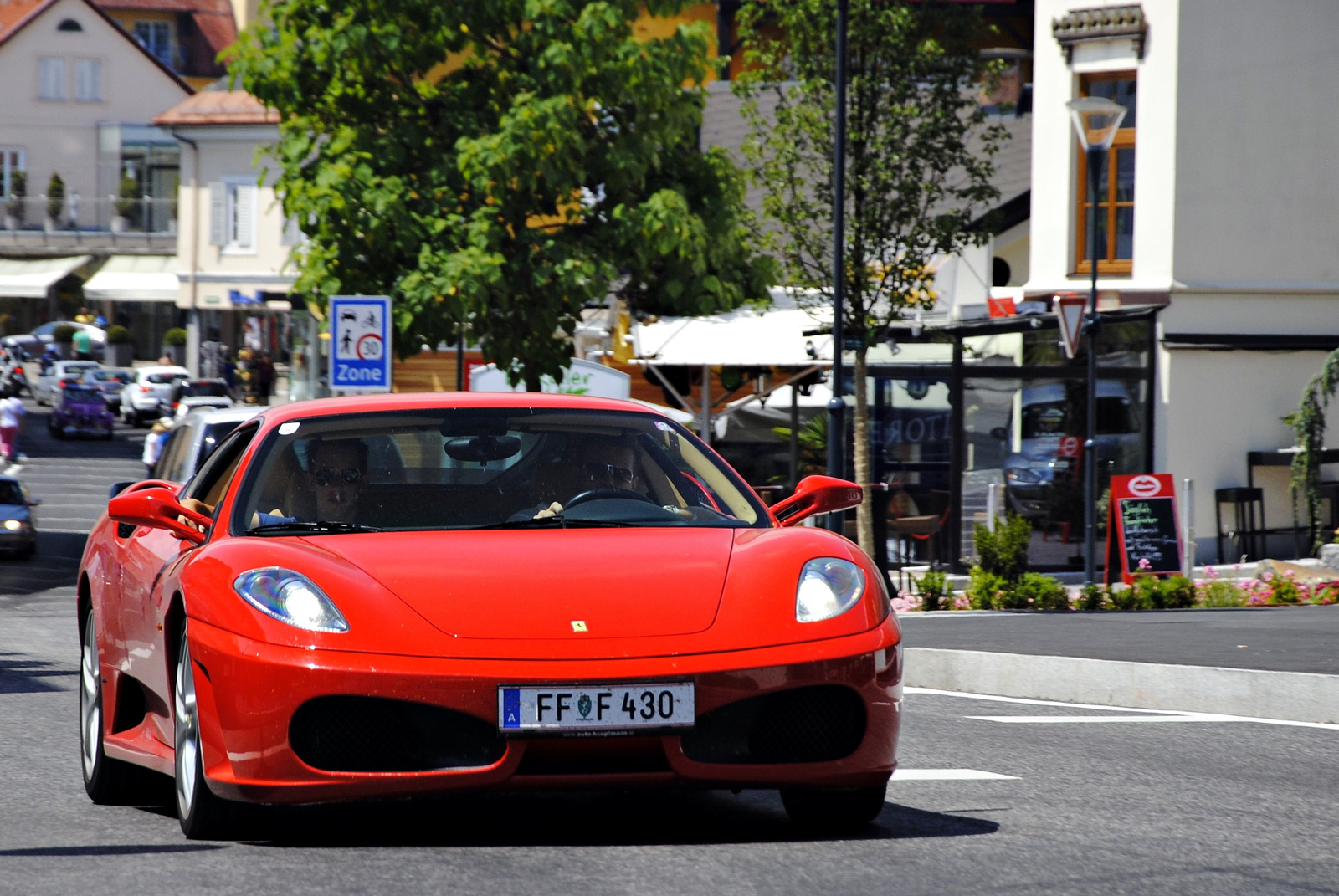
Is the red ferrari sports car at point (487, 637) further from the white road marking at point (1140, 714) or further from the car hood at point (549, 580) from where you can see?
the white road marking at point (1140, 714)

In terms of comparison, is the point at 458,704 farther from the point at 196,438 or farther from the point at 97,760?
the point at 196,438

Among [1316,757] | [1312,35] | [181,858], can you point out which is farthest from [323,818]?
[1312,35]

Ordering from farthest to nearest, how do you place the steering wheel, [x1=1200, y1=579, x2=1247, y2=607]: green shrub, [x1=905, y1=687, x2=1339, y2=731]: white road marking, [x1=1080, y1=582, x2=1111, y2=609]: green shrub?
1. [x1=1200, y1=579, x2=1247, y2=607]: green shrub
2. [x1=1080, y1=582, x2=1111, y2=609]: green shrub
3. [x1=905, y1=687, x2=1339, y2=731]: white road marking
4. the steering wheel

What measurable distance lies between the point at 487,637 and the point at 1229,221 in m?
21.4

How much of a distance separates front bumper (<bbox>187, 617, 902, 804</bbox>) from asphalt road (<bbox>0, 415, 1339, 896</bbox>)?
0.19m

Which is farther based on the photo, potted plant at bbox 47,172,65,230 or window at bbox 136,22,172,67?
window at bbox 136,22,172,67

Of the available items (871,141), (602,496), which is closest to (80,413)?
(871,141)

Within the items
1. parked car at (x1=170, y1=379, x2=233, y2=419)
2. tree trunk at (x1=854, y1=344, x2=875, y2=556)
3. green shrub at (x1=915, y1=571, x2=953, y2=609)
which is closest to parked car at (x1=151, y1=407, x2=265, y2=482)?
green shrub at (x1=915, y1=571, x2=953, y2=609)

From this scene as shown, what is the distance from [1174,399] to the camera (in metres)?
24.7

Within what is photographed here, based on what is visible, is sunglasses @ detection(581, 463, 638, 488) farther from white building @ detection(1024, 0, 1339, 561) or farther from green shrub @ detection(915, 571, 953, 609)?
white building @ detection(1024, 0, 1339, 561)

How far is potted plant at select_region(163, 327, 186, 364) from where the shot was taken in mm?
69188

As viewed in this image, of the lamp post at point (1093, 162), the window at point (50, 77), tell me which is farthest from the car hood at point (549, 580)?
the window at point (50, 77)

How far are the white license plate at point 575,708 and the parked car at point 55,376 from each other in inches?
2043

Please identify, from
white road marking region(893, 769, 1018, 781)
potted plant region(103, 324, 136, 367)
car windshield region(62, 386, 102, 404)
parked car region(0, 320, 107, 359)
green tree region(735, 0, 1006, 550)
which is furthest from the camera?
potted plant region(103, 324, 136, 367)
